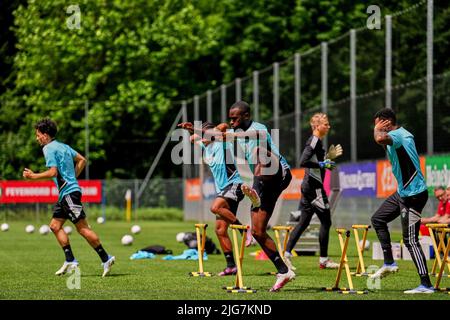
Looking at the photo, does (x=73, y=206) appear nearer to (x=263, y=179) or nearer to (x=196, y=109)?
(x=263, y=179)

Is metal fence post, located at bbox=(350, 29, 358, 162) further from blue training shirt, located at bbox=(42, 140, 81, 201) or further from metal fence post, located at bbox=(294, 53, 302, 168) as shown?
blue training shirt, located at bbox=(42, 140, 81, 201)

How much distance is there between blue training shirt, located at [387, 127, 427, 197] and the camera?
11.9m

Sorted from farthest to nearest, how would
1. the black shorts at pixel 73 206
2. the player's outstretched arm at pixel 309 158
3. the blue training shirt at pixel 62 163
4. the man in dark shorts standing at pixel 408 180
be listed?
the player's outstretched arm at pixel 309 158 → the black shorts at pixel 73 206 → the blue training shirt at pixel 62 163 → the man in dark shorts standing at pixel 408 180

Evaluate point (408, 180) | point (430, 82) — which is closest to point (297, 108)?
point (430, 82)

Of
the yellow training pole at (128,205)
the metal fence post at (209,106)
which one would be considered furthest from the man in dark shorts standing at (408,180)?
the yellow training pole at (128,205)

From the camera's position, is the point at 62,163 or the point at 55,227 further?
the point at 55,227

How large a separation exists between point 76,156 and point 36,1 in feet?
125

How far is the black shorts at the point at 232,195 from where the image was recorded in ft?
49.0

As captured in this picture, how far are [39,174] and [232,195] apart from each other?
2852mm

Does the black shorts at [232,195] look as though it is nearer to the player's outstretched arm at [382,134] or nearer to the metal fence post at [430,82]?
the player's outstretched arm at [382,134]

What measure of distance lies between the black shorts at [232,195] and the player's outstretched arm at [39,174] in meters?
2.38

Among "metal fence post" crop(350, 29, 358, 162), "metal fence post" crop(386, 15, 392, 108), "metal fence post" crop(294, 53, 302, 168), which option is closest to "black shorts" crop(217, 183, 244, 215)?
"metal fence post" crop(386, 15, 392, 108)

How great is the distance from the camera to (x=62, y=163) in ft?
47.6

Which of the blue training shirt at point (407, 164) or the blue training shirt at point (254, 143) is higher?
the blue training shirt at point (254, 143)
